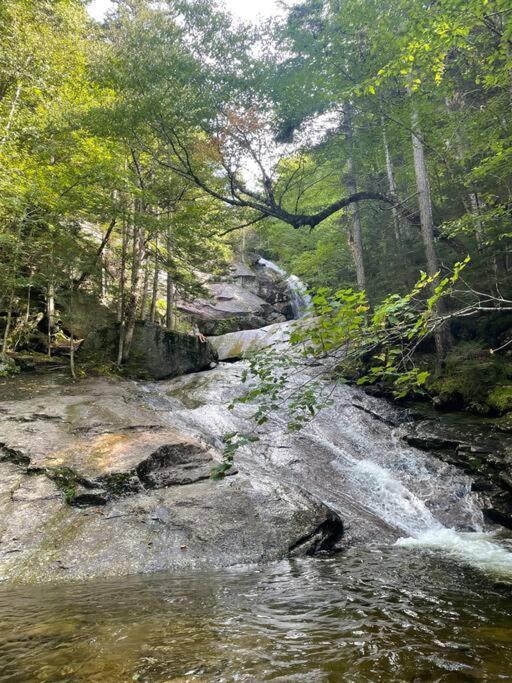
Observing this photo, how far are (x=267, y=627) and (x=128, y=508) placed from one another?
11.0ft

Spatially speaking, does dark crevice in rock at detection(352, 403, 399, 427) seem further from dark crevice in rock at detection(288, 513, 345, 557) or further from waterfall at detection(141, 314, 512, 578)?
dark crevice in rock at detection(288, 513, 345, 557)

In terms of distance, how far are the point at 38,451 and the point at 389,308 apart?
6299 millimetres

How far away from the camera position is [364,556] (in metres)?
5.46

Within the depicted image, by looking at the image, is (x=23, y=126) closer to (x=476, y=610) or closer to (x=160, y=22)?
(x=160, y=22)

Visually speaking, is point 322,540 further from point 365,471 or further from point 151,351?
point 151,351

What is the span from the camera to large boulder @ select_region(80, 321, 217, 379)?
13869 mm

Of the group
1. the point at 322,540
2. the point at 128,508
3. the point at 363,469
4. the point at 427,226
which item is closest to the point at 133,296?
the point at 128,508

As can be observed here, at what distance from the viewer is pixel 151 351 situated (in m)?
14.3

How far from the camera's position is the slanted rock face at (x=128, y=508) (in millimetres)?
5098

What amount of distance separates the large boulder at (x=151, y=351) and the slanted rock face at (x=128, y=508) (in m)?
5.89

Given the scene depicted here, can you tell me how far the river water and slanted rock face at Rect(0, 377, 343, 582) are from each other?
1.60ft

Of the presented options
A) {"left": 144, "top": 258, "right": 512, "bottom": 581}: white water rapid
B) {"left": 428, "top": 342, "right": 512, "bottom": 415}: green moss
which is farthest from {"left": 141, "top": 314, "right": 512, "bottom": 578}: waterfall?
{"left": 428, "top": 342, "right": 512, "bottom": 415}: green moss

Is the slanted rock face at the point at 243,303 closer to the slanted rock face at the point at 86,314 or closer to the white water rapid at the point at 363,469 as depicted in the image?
the slanted rock face at the point at 86,314

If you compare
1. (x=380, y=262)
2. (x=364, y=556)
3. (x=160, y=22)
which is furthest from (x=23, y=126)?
(x=364, y=556)
